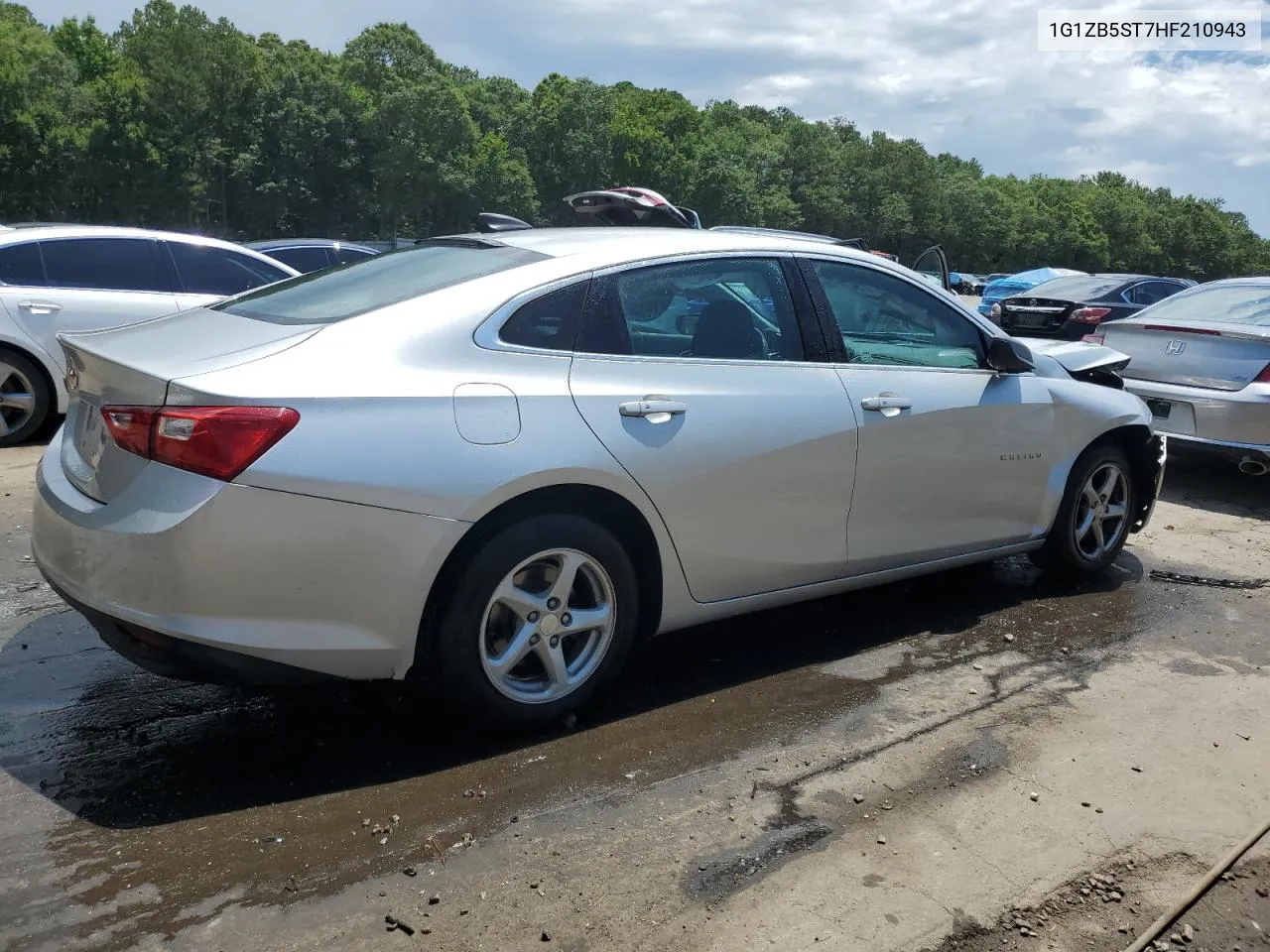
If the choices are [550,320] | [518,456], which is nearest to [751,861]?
[518,456]

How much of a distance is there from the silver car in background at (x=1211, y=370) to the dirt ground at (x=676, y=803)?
9.91 feet

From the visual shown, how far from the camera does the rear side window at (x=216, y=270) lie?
27.0ft

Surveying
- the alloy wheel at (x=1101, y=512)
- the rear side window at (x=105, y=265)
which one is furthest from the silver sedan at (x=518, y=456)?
the rear side window at (x=105, y=265)

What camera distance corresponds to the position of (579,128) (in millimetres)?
68000

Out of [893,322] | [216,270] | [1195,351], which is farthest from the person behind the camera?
[216,270]

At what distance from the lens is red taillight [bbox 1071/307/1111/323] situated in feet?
47.2

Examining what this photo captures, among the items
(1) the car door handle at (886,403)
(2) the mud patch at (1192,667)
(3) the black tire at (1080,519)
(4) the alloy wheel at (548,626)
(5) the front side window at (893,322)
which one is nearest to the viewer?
(4) the alloy wheel at (548,626)

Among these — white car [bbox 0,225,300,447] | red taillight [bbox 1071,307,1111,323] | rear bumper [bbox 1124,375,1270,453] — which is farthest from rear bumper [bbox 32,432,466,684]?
red taillight [bbox 1071,307,1111,323]

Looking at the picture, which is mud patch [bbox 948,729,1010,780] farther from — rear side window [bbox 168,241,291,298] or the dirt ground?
rear side window [bbox 168,241,291,298]

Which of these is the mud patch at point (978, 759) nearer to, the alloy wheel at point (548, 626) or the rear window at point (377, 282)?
the alloy wheel at point (548, 626)

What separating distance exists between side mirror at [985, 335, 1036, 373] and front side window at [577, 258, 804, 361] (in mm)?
1092

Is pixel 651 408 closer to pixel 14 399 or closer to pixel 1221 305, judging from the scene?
pixel 14 399

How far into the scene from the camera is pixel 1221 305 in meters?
8.05

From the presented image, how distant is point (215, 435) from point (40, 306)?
5.73m
